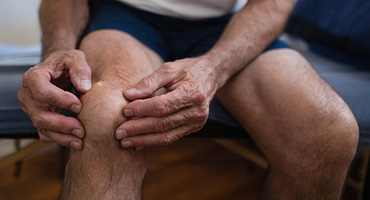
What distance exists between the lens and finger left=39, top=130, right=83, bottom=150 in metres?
0.58

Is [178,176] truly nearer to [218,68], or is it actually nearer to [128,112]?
[218,68]

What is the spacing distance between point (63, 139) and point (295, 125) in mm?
503

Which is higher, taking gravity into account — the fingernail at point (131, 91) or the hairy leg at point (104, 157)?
the fingernail at point (131, 91)

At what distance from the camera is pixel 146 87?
612 millimetres

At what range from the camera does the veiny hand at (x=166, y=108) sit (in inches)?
22.8

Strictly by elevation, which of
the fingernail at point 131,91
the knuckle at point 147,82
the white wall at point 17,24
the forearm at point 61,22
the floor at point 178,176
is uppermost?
the knuckle at point 147,82

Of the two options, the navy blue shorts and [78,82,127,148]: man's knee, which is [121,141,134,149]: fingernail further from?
the navy blue shorts

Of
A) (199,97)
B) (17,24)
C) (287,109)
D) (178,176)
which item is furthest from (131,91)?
(17,24)

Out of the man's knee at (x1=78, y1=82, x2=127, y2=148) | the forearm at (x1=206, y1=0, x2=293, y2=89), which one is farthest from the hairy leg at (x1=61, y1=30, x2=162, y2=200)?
the forearm at (x1=206, y1=0, x2=293, y2=89)

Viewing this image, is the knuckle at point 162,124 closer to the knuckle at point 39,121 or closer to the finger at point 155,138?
the finger at point 155,138

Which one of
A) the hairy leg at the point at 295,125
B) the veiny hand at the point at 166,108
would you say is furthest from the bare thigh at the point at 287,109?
the veiny hand at the point at 166,108

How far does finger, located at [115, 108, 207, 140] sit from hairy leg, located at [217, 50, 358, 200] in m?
0.22

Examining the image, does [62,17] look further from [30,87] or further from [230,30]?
[230,30]

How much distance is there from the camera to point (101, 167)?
0.57 meters
